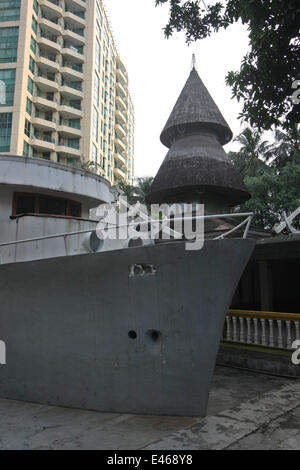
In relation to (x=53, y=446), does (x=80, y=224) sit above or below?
above

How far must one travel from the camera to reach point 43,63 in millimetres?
40750

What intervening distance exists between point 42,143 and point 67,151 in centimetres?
310

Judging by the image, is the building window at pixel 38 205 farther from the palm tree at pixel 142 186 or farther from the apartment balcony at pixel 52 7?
the apartment balcony at pixel 52 7

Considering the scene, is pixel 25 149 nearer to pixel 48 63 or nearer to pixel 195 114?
pixel 48 63

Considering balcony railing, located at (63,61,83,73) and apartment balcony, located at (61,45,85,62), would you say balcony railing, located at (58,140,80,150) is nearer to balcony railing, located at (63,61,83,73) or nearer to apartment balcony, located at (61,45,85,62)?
balcony railing, located at (63,61,83,73)

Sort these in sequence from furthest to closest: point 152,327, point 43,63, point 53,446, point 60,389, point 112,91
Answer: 1. point 112,91
2. point 43,63
3. point 60,389
4. point 152,327
5. point 53,446

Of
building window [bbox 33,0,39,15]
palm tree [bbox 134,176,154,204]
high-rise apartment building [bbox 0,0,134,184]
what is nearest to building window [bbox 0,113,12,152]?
high-rise apartment building [bbox 0,0,134,184]

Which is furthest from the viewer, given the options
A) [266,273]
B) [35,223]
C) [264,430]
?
[266,273]

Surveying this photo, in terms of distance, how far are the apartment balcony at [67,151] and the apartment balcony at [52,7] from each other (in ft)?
57.5

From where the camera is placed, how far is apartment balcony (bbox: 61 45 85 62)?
43.1 metres

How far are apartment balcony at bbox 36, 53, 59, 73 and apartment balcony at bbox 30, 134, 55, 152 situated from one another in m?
8.78
